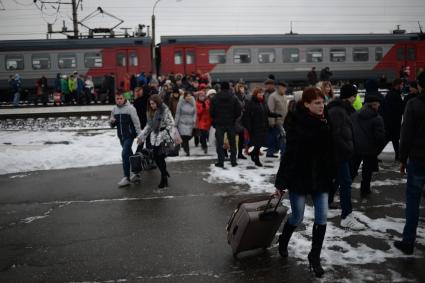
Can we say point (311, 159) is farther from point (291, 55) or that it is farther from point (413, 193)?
point (291, 55)

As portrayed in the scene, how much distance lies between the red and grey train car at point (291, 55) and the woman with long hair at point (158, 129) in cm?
1932

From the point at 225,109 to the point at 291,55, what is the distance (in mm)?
19568

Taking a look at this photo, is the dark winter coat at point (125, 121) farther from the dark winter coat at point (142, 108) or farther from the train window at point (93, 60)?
the train window at point (93, 60)

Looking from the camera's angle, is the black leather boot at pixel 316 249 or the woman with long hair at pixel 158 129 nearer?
the black leather boot at pixel 316 249

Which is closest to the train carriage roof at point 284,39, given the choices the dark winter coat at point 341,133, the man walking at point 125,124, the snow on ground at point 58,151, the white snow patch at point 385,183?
the snow on ground at point 58,151

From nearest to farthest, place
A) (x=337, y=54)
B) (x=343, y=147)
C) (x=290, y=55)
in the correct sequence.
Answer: (x=343, y=147) → (x=290, y=55) → (x=337, y=54)

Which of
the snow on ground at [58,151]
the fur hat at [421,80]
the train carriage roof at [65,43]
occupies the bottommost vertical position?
the snow on ground at [58,151]

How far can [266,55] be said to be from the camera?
91.5 ft

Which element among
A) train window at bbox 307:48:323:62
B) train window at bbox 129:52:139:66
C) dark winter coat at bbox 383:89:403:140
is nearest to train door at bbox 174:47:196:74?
train window at bbox 129:52:139:66

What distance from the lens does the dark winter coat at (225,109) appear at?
9.77 m

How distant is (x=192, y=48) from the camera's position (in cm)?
2717

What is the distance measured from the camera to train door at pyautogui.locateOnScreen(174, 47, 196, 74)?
2709cm

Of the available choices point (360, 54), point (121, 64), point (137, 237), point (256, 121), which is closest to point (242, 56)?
point (121, 64)

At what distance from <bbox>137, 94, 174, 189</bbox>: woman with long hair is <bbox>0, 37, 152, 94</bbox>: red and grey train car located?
19513 mm
